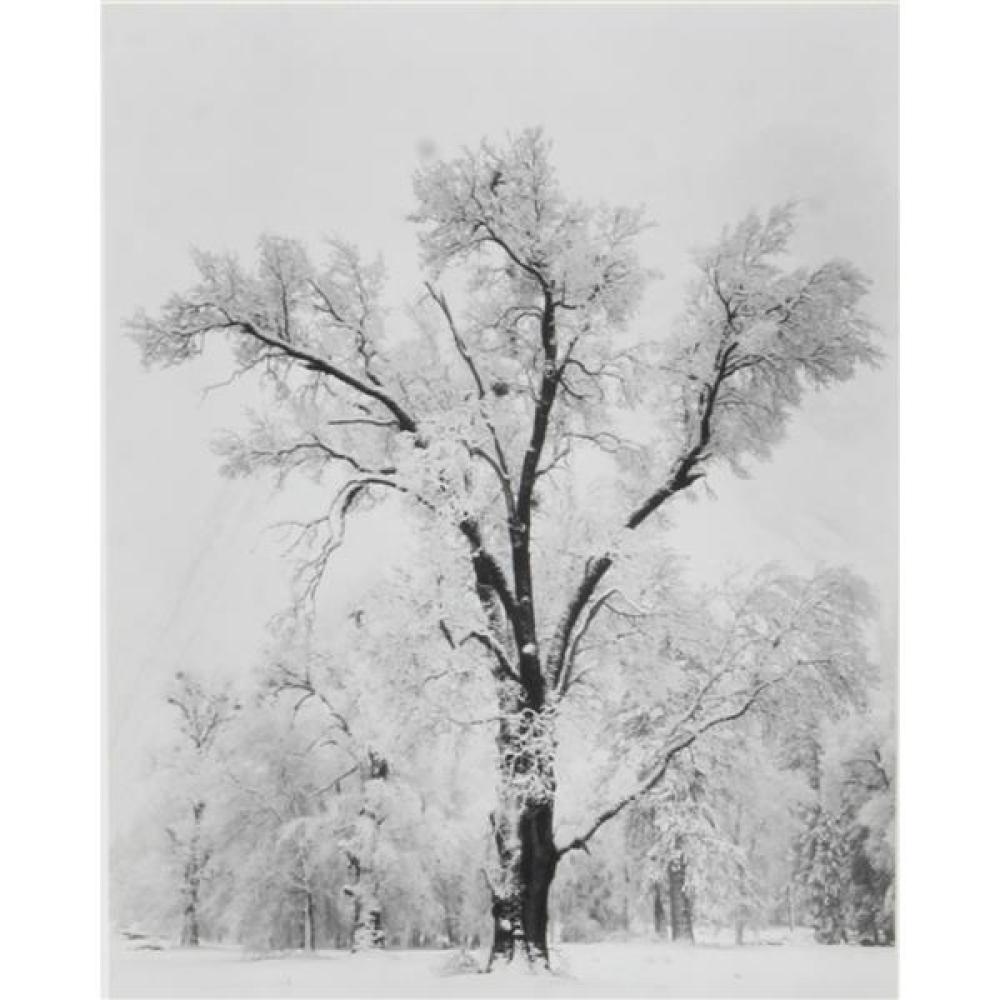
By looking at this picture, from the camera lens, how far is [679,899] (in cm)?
575

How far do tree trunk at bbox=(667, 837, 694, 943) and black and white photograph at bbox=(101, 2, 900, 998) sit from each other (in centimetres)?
2

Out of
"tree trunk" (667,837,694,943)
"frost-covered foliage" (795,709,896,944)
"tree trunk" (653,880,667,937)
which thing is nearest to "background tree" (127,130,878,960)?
"frost-covered foliage" (795,709,896,944)

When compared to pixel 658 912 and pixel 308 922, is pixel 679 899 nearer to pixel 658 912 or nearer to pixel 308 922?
pixel 658 912

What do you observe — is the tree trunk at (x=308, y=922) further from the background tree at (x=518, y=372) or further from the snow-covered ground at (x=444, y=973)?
the background tree at (x=518, y=372)

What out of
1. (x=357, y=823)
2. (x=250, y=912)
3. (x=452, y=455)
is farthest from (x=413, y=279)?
(x=250, y=912)

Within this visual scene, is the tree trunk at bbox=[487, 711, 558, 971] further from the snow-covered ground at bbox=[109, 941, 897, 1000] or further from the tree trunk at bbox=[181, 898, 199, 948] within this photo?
the tree trunk at bbox=[181, 898, 199, 948]

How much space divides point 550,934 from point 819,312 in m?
2.92

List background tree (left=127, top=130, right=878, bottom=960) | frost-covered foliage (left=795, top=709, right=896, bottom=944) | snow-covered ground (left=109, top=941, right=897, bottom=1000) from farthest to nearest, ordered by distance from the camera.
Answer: background tree (left=127, top=130, right=878, bottom=960), frost-covered foliage (left=795, top=709, right=896, bottom=944), snow-covered ground (left=109, top=941, right=897, bottom=1000)

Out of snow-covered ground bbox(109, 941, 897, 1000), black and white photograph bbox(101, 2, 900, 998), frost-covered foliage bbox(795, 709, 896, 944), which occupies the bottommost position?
snow-covered ground bbox(109, 941, 897, 1000)

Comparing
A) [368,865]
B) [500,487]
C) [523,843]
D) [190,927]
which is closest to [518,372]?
[500,487]

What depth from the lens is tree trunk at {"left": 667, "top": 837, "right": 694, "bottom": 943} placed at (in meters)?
5.69

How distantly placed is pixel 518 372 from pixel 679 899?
93.0 inches

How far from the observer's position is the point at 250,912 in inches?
227
